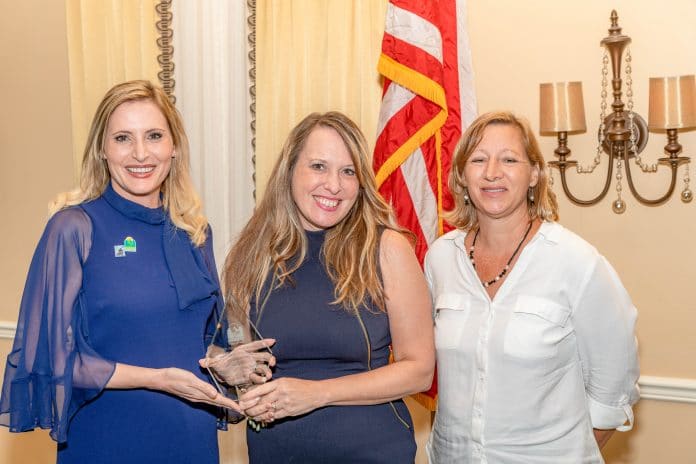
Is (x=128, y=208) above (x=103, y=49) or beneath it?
beneath

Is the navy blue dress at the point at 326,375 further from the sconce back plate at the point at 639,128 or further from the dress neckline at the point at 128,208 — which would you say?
the sconce back plate at the point at 639,128

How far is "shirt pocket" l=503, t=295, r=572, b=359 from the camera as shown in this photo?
2.04 m

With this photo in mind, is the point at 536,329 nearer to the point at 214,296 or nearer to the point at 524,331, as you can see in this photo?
the point at 524,331

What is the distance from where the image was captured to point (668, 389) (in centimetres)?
308

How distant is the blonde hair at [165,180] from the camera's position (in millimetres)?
2264

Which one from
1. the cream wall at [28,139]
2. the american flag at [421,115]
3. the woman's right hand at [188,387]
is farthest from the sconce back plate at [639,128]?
the cream wall at [28,139]

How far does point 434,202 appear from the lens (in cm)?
313

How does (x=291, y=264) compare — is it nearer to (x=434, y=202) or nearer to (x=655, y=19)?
(x=434, y=202)

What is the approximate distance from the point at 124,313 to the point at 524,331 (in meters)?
1.09

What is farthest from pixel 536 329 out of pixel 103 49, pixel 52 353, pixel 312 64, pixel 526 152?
pixel 103 49

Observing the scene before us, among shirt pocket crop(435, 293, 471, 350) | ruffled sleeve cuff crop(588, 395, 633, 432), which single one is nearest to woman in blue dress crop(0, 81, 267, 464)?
shirt pocket crop(435, 293, 471, 350)

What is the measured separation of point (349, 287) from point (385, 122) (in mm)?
1247

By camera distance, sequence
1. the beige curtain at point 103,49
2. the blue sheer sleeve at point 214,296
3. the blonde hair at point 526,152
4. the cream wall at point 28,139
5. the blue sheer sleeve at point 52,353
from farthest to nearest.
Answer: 1. the cream wall at point 28,139
2. the beige curtain at point 103,49
3. the blue sheer sleeve at point 214,296
4. the blonde hair at point 526,152
5. the blue sheer sleeve at point 52,353

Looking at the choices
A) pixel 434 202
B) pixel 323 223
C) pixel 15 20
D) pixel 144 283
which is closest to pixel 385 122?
pixel 434 202
